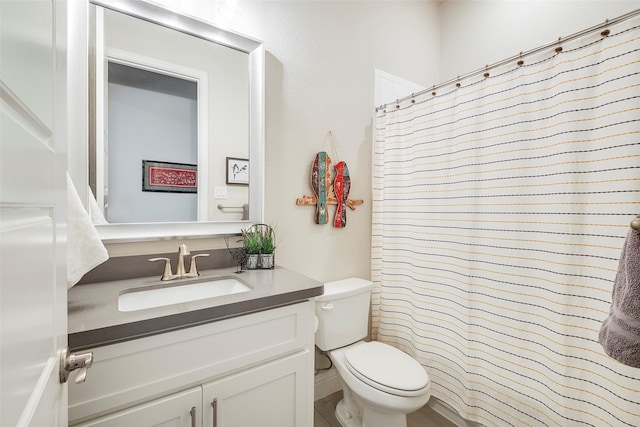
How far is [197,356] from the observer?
0.92m

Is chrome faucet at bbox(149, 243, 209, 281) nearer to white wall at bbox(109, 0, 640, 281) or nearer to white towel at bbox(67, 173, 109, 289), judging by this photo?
white wall at bbox(109, 0, 640, 281)

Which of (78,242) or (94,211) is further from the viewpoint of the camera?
(94,211)

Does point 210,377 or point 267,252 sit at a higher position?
point 267,252

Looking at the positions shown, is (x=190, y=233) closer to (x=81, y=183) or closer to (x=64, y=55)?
(x=81, y=183)

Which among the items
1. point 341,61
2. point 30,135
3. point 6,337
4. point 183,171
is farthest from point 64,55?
point 341,61

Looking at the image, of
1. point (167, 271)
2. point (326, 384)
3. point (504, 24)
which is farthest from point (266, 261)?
point (504, 24)

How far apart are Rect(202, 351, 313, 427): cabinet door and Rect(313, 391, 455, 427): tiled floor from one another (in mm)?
564

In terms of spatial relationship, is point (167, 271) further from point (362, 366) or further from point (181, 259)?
point (362, 366)

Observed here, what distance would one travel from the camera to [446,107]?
158cm

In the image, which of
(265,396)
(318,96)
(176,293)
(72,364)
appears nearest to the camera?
(72,364)

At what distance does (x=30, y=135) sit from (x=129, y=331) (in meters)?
0.61

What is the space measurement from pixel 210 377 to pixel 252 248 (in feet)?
1.96

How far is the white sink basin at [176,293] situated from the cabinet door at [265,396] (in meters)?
0.32

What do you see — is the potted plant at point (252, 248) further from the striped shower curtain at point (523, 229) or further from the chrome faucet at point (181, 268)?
the striped shower curtain at point (523, 229)
